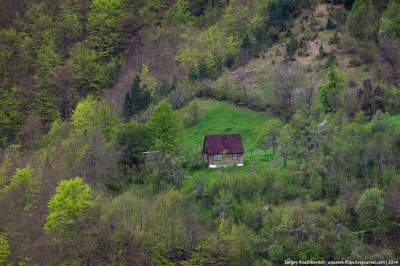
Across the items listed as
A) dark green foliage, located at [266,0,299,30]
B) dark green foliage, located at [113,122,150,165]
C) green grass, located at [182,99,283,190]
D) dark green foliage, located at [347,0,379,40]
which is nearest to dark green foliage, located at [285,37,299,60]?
dark green foliage, located at [266,0,299,30]

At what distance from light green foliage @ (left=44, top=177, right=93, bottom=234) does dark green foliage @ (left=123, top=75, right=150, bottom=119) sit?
20.9 metres

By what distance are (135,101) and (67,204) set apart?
2337cm

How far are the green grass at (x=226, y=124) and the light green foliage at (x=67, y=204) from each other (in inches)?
476

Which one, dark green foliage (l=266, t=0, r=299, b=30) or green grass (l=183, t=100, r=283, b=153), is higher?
dark green foliage (l=266, t=0, r=299, b=30)

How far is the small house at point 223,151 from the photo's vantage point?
66000 mm

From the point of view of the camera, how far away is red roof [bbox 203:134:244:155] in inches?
2601

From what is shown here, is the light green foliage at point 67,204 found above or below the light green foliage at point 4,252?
above

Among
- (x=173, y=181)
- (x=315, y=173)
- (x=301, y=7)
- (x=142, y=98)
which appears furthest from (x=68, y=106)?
(x=315, y=173)

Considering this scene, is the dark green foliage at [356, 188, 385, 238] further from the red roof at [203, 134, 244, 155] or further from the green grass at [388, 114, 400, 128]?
the red roof at [203, 134, 244, 155]

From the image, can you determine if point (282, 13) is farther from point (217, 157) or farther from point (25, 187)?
point (25, 187)

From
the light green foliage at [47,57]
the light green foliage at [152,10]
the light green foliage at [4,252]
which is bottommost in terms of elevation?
the light green foliage at [4,252]

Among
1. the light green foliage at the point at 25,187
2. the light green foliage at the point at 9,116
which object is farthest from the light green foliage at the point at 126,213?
the light green foliage at the point at 9,116

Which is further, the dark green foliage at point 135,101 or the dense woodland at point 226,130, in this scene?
the dark green foliage at point 135,101

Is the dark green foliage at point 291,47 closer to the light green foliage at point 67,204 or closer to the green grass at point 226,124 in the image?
the green grass at point 226,124
